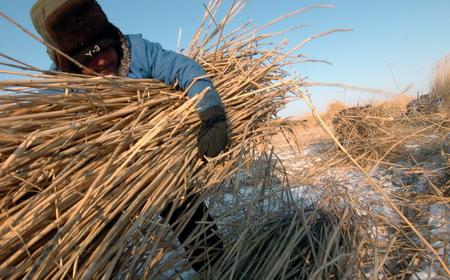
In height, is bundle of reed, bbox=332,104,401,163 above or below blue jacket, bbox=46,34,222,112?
below

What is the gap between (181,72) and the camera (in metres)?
1.29

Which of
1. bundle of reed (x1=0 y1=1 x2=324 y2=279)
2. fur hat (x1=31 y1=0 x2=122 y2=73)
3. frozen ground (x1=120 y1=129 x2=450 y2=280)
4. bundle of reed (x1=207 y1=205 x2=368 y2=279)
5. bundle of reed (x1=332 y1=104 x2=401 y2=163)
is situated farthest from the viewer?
bundle of reed (x1=332 y1=104 x2=401 y2=163)

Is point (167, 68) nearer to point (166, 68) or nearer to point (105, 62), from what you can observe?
point (166, 68)

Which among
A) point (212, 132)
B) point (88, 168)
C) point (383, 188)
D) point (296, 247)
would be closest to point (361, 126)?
point (383, 188)

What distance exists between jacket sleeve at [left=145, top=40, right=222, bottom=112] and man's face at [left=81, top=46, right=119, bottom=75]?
5.6 inches

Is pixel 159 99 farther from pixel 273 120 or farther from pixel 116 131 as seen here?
pixel 273 120

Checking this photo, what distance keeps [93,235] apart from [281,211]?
42.8 inches

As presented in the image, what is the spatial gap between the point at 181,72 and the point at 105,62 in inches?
14.4

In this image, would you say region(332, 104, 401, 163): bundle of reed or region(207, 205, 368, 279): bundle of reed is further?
region(332, 104, 401, 163): bundle of reed

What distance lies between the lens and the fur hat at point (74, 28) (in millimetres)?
1211

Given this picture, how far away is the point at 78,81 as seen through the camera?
3.40 feet

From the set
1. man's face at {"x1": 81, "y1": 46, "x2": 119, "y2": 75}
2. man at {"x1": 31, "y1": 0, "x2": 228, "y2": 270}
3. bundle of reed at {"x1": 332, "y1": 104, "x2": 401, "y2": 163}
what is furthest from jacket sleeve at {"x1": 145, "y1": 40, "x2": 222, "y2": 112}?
bundle of reed at {"x1": 332, "y1": 104, "x2": 401, "y2": 163}

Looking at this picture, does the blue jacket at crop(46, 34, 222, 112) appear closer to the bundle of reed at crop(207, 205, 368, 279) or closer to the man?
the man

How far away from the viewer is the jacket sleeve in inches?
48.8
